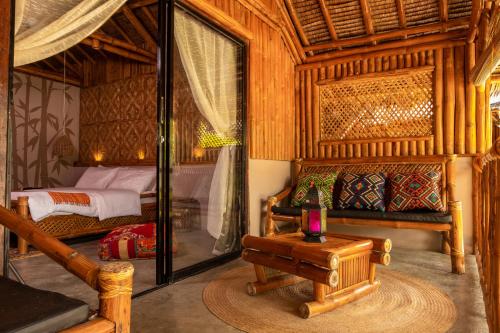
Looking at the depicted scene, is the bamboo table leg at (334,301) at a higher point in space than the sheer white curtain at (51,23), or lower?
lower

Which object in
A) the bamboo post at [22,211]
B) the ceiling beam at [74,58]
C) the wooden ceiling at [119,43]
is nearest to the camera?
the bamboo post at [22,211]

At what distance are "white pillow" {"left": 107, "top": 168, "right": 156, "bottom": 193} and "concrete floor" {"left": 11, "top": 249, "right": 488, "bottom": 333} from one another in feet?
6.62

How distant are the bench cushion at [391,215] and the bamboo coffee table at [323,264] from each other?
3.16ft

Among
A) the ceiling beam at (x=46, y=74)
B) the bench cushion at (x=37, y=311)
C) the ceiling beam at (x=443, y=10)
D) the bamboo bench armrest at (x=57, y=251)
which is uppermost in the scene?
the ceiling beam at (x=46, y=74)

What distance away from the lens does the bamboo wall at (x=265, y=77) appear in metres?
3.91

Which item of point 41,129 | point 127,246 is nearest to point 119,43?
Result: point 41,129

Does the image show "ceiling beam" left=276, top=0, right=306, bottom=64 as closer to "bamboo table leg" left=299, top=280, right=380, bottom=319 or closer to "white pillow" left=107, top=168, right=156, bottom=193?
"white pillow" left=107, top=168, right=156, bottom=193

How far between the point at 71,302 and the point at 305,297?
177 centimetres

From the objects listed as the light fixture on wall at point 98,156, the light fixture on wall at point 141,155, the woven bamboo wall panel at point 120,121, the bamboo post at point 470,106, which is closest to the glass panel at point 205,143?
the bamboo post at point 470,106

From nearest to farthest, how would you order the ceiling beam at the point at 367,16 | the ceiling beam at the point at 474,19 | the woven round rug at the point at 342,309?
1. the woven round rug at the point at 342,309
2. the ceiling beam at the point at 474,19
3. the ceiling beam at the point at 367,16

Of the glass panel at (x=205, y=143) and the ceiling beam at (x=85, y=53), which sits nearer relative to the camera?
the glass panel at (x=205, y=143)

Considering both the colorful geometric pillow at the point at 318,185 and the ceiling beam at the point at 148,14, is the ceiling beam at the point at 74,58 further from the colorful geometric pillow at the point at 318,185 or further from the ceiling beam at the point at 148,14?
the colorful geometric pillow at the point at 318,185

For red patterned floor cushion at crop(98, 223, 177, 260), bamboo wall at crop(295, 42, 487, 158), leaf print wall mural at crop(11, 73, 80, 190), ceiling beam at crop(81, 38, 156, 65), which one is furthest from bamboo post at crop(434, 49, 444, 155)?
leaf print wall mural at crop(11, 73, 80, 190)

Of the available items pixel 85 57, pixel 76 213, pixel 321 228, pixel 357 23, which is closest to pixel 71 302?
pixel 321 228
